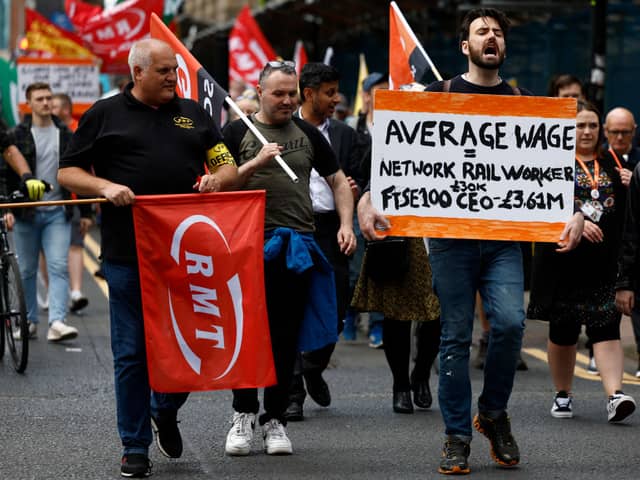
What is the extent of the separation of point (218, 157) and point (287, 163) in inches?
21.3

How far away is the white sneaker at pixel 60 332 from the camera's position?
36.4 feet

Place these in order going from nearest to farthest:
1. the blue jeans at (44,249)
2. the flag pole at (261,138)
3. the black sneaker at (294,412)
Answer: the flag pole at (261,138) < the black sneaker at (294,412) < the blue jeans at (44,249)

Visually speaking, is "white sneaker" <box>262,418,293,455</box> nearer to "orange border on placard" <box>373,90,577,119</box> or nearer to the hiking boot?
"orange border on placard" <box>373,90,577,119</box>

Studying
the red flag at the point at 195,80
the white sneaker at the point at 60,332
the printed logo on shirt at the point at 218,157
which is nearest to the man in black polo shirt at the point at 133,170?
the printed logo on shirt at the point at 218,157

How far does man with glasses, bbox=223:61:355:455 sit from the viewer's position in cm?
700

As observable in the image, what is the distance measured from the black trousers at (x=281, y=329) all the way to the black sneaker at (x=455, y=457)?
36.8 inches

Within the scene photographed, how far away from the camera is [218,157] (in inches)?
263

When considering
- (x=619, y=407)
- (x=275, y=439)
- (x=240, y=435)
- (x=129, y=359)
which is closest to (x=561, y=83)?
(x=619, y=407)

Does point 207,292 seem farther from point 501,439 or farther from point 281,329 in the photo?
point 501,439

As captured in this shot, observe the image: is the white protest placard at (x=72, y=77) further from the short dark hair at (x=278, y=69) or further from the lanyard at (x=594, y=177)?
the short dark hair at (x=278, y=69)

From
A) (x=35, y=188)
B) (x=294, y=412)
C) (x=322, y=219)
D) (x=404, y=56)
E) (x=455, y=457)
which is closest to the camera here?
(x=455, y=457)

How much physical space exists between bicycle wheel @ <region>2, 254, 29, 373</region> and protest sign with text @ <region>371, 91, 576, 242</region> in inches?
145

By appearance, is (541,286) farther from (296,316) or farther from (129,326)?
(129,326)

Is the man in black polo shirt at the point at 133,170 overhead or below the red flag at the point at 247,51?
overhead
